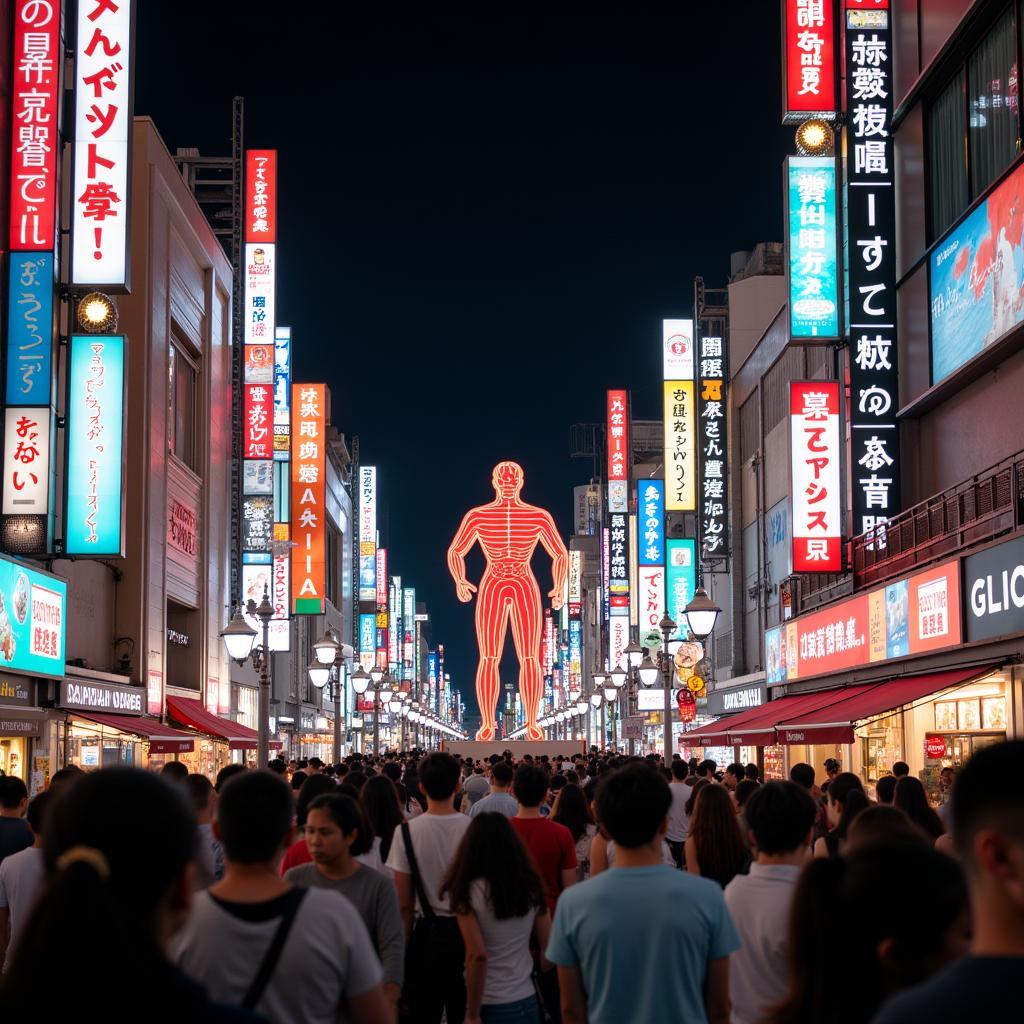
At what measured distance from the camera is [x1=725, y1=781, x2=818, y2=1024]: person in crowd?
18.9ft

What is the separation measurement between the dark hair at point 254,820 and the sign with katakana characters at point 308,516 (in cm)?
3708

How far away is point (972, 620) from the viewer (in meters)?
19.3

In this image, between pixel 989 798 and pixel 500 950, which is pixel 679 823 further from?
pixel 989 798

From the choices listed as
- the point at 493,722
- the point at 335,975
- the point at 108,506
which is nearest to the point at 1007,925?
the point at 335,975

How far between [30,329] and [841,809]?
15.3 m

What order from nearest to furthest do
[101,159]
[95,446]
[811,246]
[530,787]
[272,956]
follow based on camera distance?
[272,956], [530,787], [101,159], [95,446], [811,246]

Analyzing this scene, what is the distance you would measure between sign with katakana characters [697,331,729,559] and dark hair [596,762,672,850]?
3684 centimetres

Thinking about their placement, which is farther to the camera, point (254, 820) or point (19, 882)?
point (19, 882)

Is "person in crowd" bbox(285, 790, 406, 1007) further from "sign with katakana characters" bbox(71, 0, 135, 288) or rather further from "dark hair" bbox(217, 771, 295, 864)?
"sign with katakana characters" bbox(71, 0, 135, 288)

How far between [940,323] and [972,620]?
7451mm

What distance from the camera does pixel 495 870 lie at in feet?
24.0

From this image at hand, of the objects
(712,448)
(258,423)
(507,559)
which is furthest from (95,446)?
(507,559)

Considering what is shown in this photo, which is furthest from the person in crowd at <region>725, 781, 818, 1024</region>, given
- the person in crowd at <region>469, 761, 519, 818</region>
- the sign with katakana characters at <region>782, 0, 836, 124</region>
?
the sign with katakana characters at <region>782, 0, 836, 124</region>

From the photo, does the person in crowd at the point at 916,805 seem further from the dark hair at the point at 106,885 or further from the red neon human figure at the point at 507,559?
the red neon human figure at the point at 507,559
